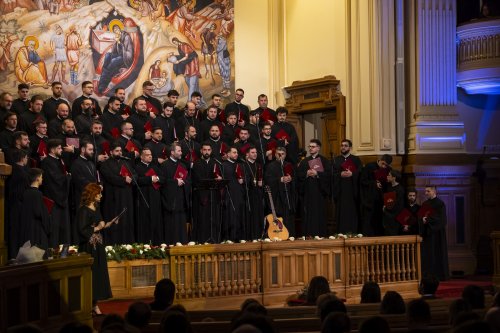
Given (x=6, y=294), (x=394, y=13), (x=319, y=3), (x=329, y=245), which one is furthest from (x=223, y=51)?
(x=6, y=294)

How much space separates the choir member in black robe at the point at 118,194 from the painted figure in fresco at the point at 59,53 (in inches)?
96.7

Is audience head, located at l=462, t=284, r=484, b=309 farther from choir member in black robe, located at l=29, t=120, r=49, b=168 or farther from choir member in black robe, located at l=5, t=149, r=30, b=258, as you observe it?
choir member in black robe, located at l=29, t=120, r=49, b=168

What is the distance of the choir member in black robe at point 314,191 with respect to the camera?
45.6ft

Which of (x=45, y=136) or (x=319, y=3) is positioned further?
(x=319, y=3)

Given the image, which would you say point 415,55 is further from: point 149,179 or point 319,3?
point 149,179

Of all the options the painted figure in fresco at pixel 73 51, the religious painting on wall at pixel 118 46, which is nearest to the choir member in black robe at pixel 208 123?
the religious painting on wall at pixel 118 46

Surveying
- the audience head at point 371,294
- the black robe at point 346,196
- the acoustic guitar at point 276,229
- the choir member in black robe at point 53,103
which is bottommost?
the audience head at point 371,294

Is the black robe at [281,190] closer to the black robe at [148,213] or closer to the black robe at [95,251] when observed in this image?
the black robe at [148,213]

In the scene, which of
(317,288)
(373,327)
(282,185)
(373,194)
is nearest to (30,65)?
(282,185)

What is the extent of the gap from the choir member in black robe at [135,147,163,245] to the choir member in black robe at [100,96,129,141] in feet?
1.89

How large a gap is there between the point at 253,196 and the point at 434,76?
3450mm

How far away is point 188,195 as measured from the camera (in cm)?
1315

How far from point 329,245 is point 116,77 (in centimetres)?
552

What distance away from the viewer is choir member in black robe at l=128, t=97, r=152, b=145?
13.4 meters
